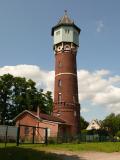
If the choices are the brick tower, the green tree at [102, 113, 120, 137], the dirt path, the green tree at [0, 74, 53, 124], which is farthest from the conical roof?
the green tree at [102, 113, 120, 137]

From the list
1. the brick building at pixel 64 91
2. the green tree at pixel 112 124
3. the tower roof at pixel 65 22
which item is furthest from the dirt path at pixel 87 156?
the green tree at pixel 112 124

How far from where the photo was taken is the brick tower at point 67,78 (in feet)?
169

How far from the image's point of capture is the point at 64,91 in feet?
170

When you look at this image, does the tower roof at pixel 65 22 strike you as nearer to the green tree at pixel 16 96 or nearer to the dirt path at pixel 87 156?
the green tree at pixel 16 96

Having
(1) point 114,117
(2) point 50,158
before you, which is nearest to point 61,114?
(2) point 50,158

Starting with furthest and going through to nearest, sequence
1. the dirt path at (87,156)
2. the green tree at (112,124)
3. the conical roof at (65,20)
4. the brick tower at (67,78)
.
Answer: the green tree at (112,124) → the conical roof at (65,20) → the brick tower at (67,78) → the dirt path at (87,156)

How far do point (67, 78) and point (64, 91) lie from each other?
216 centimetres

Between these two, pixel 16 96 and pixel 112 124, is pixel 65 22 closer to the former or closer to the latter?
pixel 16 96

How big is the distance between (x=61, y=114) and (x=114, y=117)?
4591 centimetres

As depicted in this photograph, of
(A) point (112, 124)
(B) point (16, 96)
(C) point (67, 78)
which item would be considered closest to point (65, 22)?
(C) point (67, 78)

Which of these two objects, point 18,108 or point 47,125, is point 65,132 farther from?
point 18,108

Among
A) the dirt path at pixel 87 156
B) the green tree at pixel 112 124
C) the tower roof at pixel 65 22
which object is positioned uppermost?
the tower roof at pixel 65 22

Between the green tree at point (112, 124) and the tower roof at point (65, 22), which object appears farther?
the green tree at point (112, 124)

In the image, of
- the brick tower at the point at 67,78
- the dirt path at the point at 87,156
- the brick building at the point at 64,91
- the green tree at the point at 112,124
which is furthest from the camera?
the green tree at the point at 112,124
